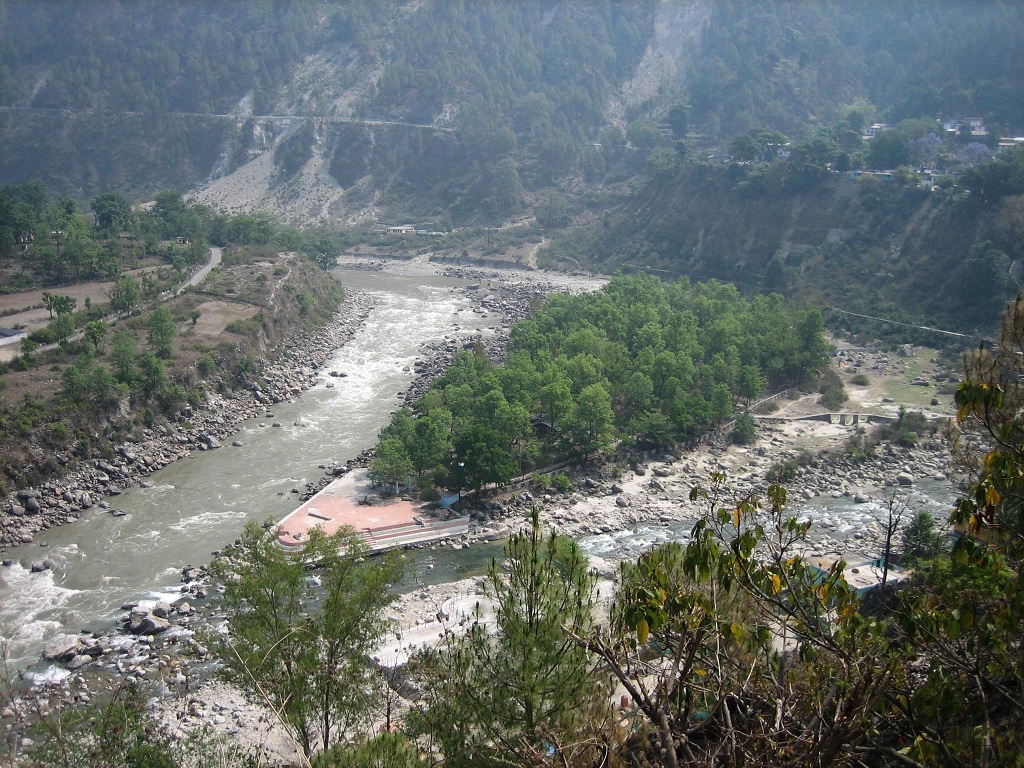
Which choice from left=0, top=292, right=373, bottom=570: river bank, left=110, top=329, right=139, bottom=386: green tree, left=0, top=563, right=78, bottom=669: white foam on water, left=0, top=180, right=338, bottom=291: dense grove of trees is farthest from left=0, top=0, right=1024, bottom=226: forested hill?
left=0, top=563, right=78, bottom=669: white foam on water

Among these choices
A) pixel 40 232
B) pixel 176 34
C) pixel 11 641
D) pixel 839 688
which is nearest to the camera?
pixel 839 688

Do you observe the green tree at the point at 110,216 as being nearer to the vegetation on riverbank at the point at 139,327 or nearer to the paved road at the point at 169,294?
the vegetation on riverbank at the point at 139,327

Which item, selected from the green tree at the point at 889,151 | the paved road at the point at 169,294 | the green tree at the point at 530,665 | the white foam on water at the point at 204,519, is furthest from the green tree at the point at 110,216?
the green tree at the point at 530,665

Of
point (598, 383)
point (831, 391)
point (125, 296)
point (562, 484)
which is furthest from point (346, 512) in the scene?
point (831, 391)

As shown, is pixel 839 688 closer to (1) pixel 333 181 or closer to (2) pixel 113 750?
(2) pixel 113 750

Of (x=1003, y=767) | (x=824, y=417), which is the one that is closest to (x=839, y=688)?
(x=1003, y=767)

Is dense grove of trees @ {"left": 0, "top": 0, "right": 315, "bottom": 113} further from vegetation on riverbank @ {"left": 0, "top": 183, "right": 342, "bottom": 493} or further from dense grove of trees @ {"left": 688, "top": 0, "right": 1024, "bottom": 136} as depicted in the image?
dense grove of trees @ {"left": 688, "top": 0, "right": 1024, "bottom": 136}

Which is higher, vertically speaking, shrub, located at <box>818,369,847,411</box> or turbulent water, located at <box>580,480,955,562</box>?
shrub, located at <box>818,369,847,411</box>
